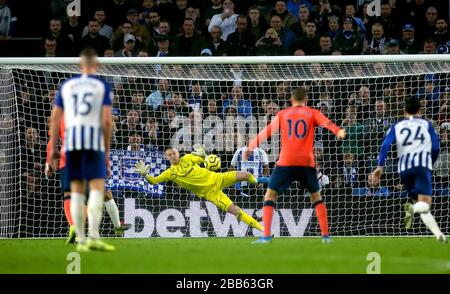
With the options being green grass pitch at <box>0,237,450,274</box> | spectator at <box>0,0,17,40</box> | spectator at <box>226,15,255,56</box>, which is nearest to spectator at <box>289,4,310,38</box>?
spectator at <box>226,15,255,56</box>

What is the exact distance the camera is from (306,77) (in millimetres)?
16391

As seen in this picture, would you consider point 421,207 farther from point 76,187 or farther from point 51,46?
point 51,46

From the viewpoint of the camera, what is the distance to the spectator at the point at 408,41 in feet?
60.9

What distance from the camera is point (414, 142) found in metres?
12.7

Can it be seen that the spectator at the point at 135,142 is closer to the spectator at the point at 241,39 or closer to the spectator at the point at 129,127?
the spectator at the point at 129,127

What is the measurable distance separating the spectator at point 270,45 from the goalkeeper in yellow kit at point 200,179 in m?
3.02

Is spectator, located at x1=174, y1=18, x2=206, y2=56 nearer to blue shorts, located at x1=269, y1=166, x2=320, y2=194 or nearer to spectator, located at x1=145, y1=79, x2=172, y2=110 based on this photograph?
spectator, located at x1=145, y1=79, x2=172, y2=110

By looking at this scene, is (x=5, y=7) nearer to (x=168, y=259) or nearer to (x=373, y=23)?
(x=373, y=23)

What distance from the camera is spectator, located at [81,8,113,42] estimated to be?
63.5 ft

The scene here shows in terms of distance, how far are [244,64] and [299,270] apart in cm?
609

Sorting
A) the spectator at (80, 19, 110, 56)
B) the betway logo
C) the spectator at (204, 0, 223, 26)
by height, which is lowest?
the betway logo

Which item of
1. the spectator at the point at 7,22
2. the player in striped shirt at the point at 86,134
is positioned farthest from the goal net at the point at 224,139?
the player in striped shirt at the point at 86,134

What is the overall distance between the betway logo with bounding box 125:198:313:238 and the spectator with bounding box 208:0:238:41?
389cm

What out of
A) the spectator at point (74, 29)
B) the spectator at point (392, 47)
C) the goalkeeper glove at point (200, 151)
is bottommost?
the goalkeeper glove at point (200, 151)
